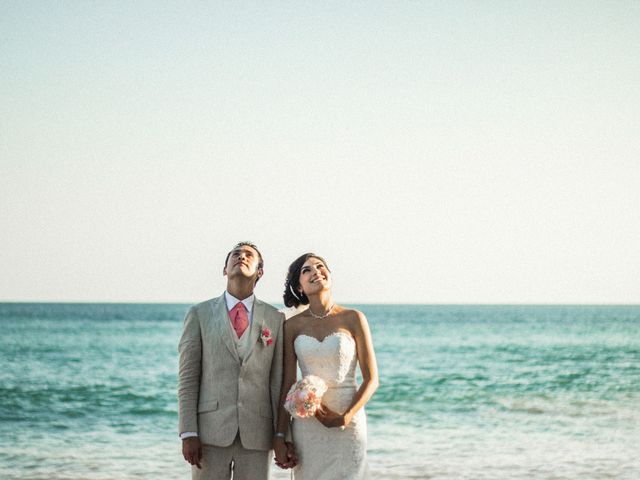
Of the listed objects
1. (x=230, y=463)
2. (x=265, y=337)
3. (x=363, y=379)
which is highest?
(x=265, y=337)

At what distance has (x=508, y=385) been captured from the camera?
68.7ft

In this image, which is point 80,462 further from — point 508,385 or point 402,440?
point 508,385

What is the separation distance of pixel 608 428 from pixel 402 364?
1352 centimetres

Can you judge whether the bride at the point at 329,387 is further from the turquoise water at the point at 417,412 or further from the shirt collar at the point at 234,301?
the turquoise water at the point at 417,412

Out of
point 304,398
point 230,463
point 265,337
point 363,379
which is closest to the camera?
point 304,398

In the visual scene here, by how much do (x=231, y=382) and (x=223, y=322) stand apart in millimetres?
365

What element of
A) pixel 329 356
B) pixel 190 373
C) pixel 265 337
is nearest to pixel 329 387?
pixel 329 356

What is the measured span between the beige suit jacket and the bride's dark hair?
1.27 ft

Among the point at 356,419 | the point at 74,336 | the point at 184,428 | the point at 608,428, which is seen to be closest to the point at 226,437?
the point at 184,428

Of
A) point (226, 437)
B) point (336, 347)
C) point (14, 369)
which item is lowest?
point (14, 369)

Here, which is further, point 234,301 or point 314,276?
point 314,276

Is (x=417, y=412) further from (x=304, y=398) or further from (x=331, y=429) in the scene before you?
(x=304, y=398)

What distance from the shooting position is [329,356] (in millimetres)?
5164

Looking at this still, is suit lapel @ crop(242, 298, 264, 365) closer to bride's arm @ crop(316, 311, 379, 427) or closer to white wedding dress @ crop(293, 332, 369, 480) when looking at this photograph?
white wedding dress @ crop(293, 332, 369, 480)
